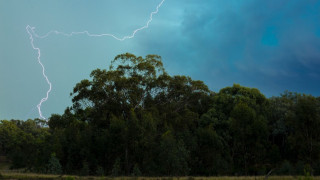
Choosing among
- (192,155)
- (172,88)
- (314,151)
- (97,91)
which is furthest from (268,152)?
(97,91)

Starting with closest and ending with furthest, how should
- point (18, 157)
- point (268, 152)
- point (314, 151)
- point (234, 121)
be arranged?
point (314, 151)
point (234, 121)
point (268, 152)
point (18, 157)

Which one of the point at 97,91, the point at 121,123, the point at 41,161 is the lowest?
the point at 41,161

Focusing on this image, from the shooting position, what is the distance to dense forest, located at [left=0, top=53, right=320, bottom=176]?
111 feet

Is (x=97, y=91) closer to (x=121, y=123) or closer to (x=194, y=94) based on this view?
(x=121, y=123)

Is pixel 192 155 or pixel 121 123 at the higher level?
pixel 121 123

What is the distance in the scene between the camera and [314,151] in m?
35.2

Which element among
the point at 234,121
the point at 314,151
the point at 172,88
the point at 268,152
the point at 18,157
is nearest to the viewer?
the point at 314,151

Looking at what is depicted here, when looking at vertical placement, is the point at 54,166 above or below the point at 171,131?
below

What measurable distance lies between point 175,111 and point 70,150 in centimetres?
1523

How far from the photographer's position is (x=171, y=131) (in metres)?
35.7

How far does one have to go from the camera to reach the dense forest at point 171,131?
111 ft

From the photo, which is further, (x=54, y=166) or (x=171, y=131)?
(x=171, y=131)

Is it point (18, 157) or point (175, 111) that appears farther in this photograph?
point (18, 157)

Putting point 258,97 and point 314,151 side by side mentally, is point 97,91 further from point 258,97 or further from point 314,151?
point 314,151
